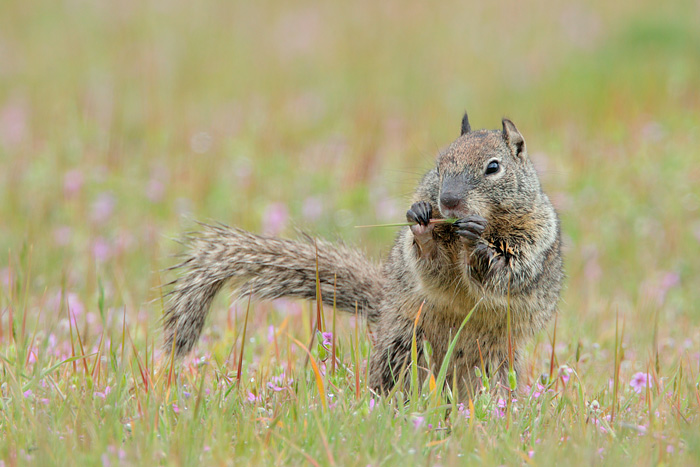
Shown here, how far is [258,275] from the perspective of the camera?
4199mm

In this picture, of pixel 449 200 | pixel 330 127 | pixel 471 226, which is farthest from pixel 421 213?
pixel 330 127

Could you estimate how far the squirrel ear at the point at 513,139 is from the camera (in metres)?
4.14

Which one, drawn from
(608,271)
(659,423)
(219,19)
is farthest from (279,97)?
(659,423)

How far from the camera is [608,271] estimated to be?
6.41 meters

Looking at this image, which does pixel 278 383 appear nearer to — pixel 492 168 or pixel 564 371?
pixel 564 371

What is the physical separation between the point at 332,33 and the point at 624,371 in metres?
10.4

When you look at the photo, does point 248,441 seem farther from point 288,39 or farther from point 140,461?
point 288,39

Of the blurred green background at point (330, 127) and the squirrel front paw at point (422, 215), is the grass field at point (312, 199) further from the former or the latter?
the squirrel front paw at point (422, 215)

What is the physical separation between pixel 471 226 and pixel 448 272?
33cm

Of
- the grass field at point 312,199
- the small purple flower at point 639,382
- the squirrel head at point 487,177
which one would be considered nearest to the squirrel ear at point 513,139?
the squirrel head at point 487,177

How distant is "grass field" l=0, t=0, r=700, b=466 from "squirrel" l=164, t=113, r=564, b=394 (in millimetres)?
220

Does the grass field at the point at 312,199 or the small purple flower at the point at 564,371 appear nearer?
the grass field at the point at 312,199

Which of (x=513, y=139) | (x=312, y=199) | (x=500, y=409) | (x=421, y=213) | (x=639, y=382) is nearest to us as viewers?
(x=500, y=409)

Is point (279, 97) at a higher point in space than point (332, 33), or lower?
lower
